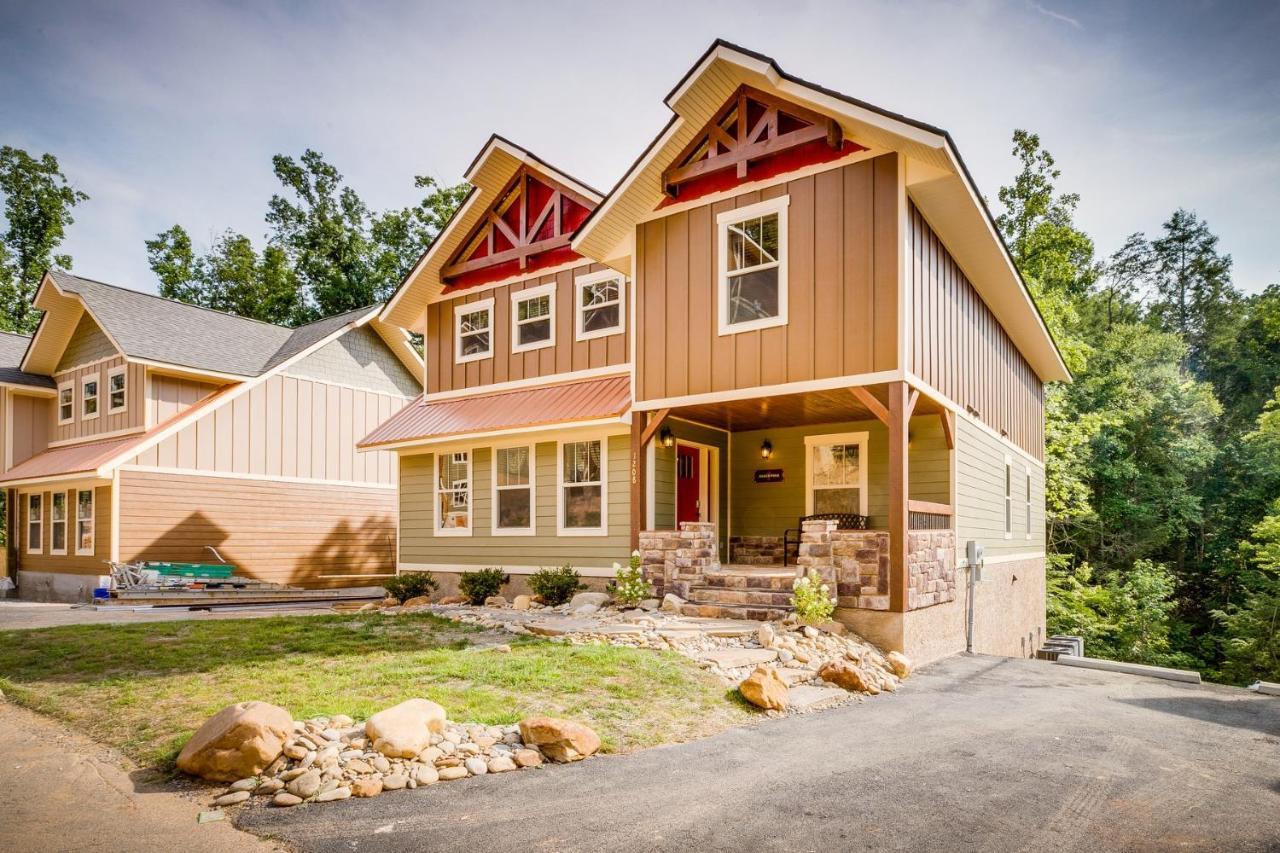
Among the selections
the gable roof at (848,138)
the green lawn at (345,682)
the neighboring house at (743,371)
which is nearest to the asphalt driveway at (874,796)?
the green lawn at (345,682)

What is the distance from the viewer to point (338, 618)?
11.2 meters

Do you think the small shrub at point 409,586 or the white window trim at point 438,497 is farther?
the white window trim at point 438,497

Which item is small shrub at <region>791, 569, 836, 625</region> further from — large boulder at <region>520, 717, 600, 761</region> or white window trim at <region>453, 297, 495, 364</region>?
white window trim at <region>453, 297, 495, 364</region>

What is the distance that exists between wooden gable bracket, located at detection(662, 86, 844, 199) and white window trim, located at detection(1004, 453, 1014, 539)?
331 inches

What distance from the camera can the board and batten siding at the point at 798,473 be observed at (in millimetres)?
11461

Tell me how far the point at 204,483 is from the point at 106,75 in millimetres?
10232

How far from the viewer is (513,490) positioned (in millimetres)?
13898

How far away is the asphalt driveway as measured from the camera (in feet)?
12.6

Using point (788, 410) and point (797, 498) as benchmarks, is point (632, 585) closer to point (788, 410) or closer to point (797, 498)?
point (788, 410)

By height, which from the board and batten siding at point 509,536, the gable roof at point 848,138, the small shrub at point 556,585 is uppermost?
the gable roof at point 848,138

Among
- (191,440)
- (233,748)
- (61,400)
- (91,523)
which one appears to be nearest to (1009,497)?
(233,748)

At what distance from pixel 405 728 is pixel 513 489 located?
9.01m

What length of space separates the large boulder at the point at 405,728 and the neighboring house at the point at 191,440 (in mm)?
13982

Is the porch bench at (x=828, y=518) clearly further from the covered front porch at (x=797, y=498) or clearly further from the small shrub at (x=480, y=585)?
the small shrub at (x=480, y=585)
